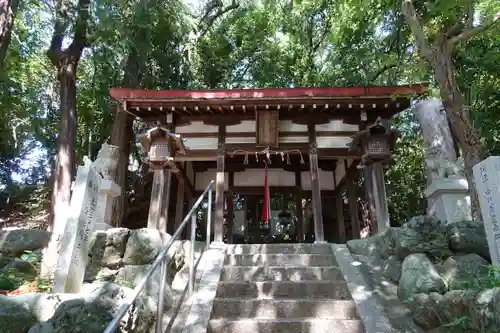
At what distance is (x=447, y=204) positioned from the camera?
6.41 metres

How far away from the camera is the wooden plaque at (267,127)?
7.89 m

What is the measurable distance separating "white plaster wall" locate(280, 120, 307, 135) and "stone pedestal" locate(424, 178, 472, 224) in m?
3.05

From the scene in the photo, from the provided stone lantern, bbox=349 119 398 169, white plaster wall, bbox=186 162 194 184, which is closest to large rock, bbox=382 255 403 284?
stone lantern, bbox=349 119 398 169

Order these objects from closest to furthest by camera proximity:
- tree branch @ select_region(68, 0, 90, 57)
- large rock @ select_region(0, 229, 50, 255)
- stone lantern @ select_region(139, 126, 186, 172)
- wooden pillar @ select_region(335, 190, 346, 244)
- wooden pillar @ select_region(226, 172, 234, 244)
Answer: stone lantern @ select_region(139, 126, 186, 172)
large rock @ select_region(0, 229, 50, 255)
tree branch @ select_region(68, 0, 90, 57)
wooden pillar @ select_region(335, 190, 346, 244)
wooden pillar @ select_region(226, 172, 234, 244)

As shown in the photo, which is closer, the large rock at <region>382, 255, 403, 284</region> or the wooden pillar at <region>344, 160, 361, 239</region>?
the large rock at <region>382, 255, 403, 284</region>

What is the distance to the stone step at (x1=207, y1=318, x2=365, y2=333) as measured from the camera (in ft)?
12.2

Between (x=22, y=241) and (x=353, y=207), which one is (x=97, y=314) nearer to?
(x=22, y=241)

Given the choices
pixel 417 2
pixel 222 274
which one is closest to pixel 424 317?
pixel 222 274

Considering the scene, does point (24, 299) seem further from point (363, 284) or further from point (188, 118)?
point (188, 118)

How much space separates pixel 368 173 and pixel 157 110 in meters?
4.75

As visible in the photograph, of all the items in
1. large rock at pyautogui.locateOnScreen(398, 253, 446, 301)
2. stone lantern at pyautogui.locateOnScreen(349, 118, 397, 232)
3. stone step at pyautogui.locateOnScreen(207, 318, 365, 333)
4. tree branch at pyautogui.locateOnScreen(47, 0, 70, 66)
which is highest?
tree branch at pyautogui.locateOnScreen(47, 0, 70, 66)

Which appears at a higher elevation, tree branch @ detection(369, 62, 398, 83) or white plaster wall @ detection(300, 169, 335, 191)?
tree branch @ detection(369, 62, 398, 83)

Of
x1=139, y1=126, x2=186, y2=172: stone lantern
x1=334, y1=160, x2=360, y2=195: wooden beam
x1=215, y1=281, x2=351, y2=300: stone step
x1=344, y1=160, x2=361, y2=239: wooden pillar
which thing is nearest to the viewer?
x1=215, y1=281, x2=351, y2=300: stone step

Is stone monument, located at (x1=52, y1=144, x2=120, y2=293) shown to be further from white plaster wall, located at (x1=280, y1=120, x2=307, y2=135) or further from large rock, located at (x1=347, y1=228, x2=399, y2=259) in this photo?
white plaster wall, located at (x1=280, y1=120, x2=307, y2=135)
